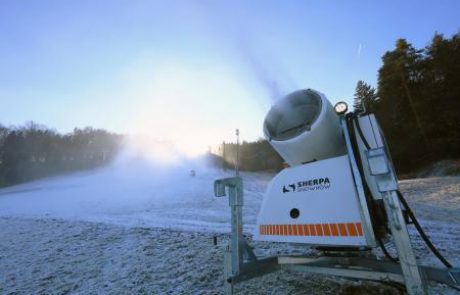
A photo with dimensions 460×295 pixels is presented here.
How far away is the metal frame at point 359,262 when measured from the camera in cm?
237

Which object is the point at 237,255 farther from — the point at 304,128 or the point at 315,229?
the point at 304,128

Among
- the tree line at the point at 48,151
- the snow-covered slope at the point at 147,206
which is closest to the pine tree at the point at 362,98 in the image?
the snow-covered slope at the point at 147,206

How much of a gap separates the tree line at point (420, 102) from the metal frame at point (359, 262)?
79.7 feet

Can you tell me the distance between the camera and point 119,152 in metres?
70.1

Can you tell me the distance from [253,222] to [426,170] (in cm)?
2220

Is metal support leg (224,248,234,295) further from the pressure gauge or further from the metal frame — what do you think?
the pressure gauge

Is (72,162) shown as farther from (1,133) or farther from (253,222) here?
(253,222)

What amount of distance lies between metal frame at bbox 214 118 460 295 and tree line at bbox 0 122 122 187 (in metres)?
64.4

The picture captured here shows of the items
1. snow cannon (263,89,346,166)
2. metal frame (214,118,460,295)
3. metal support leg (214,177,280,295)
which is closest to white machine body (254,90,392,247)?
snow cannon (263,89,346,166)

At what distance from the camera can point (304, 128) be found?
12.8 feet

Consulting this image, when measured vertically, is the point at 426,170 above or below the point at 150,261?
above

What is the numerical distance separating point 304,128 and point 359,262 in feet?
5.80

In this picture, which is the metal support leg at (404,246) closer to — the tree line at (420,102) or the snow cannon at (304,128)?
the snow cannon at (304,128)

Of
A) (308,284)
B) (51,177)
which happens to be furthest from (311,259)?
(51,177)
